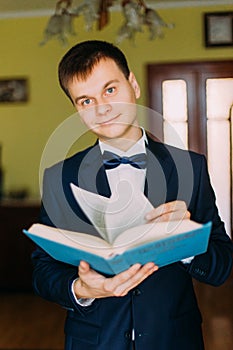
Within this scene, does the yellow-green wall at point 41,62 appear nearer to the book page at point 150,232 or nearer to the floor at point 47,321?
the floor at point 47,321

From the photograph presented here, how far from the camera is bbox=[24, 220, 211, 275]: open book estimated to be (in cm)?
89

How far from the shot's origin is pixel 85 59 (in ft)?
3.82

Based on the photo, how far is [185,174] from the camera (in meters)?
1.25

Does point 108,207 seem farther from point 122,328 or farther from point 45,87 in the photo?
point 45,87

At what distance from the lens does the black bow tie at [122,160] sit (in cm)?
124

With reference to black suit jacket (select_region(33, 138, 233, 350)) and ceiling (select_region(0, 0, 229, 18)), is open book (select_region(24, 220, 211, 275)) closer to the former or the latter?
black suit jacket (select_region(33, 138, 233, 350))

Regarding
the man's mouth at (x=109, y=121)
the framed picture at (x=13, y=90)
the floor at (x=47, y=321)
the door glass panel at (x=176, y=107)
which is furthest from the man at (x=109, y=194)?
the framed picture at (x=13, y=90)

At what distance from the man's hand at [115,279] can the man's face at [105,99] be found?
1.03 ft

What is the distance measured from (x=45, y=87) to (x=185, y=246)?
3.75 metres

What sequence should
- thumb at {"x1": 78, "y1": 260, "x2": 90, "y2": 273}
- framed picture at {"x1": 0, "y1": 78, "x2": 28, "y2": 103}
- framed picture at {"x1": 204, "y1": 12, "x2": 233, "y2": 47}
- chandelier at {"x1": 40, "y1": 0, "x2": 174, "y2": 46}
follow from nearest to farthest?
1. thumb at {"x1": 78, "y1": 260, "x2": 90, "y2": 273}
2. chandelier at {"x1": 40, "y1": 0, "x2": 174, "y2": 46}
3. framed picture at {"x1": 204, "y1": 12, "x2": 233, "y2": 47}
4. framed picture at {"x1": 0, "y1": 78, "x2": 28, "y2": 103}

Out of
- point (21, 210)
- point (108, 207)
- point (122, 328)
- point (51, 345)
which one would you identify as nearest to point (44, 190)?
point (108, 207)

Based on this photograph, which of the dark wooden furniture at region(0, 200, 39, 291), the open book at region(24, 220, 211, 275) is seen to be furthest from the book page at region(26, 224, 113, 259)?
the dark wooden furniture at region(0, 200, 39, 291)

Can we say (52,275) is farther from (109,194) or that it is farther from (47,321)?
(47,321)

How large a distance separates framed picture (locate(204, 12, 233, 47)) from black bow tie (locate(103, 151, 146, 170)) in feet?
10.7
